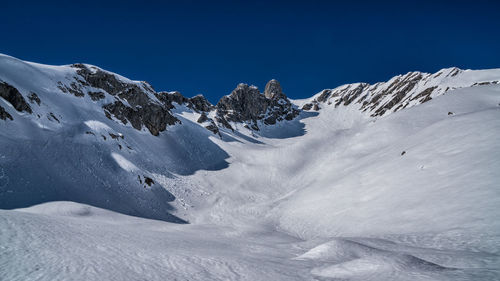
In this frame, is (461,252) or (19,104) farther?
(19,104)

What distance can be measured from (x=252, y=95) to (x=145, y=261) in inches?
4778

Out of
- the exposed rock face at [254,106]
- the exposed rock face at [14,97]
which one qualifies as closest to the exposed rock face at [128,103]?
the exposed rock face at [14,97]

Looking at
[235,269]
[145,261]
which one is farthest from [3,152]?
[235,269]

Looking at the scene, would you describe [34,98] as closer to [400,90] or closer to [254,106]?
[254,106]

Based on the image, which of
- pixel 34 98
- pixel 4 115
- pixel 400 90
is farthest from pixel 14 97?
pixel 400 90

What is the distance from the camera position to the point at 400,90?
4405 inches

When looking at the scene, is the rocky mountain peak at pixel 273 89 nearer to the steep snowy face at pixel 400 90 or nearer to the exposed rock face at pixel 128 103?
the steep snowy face at pixel 400 90

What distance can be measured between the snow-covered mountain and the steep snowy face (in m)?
11.3

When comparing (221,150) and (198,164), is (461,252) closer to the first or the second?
(198,164)

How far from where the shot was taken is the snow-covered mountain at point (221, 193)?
22.8ft

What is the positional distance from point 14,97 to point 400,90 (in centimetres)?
12973

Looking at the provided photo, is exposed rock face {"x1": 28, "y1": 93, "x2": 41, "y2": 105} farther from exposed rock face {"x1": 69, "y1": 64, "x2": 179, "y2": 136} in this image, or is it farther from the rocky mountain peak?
the rocky mountain peak

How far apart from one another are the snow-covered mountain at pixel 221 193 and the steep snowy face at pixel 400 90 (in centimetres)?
1127

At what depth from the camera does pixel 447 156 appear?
56.5ft
